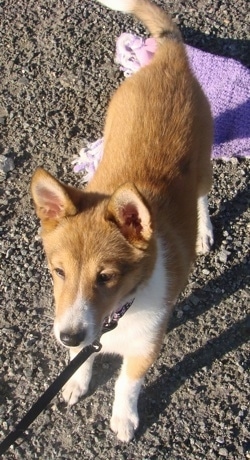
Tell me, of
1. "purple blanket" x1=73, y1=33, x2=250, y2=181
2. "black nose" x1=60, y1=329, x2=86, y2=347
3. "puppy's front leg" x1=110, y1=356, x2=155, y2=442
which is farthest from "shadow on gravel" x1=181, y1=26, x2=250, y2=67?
"black nose" x1=60, y1=329, x2=86, y2=347

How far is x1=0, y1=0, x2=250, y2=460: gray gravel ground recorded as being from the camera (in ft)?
13.0

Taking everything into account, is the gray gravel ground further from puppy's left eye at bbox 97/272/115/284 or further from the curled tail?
puppy's left eye at bbox 97/272/115/284

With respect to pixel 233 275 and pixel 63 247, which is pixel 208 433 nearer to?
pixel 233 275

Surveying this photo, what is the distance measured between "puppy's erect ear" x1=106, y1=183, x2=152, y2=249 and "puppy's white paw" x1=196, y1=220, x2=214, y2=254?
1.55m

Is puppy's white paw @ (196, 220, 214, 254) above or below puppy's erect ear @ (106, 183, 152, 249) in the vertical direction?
below

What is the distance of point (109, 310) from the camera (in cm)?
312

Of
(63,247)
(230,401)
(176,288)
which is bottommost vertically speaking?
(230,401)

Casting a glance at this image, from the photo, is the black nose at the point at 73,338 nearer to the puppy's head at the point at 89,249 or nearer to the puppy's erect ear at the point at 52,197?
the puppy's head at the point at 89,249

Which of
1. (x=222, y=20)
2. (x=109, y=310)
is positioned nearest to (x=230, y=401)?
(x=109, y=310)

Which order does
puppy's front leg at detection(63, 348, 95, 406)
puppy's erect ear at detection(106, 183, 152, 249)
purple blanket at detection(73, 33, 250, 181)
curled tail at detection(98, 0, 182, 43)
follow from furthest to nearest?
1. purple blanket at detection(73, 33, 250, 181)
2. curled tail at detection(98, 0, 182, 43)
3. puppy's front leg at detection(63, 348, 95, 406)
4. puppy's erect ear at detection(106, 183, 152, 249)

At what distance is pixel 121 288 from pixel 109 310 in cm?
13

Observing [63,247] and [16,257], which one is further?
[16,257]

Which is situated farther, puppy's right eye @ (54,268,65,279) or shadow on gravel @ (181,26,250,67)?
shadow on gravel @ (181,26,250,67)

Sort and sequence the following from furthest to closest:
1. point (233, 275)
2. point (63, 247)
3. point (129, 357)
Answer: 1. point (233, 275)
2. point (129, 357)
3. point (63, 247)
